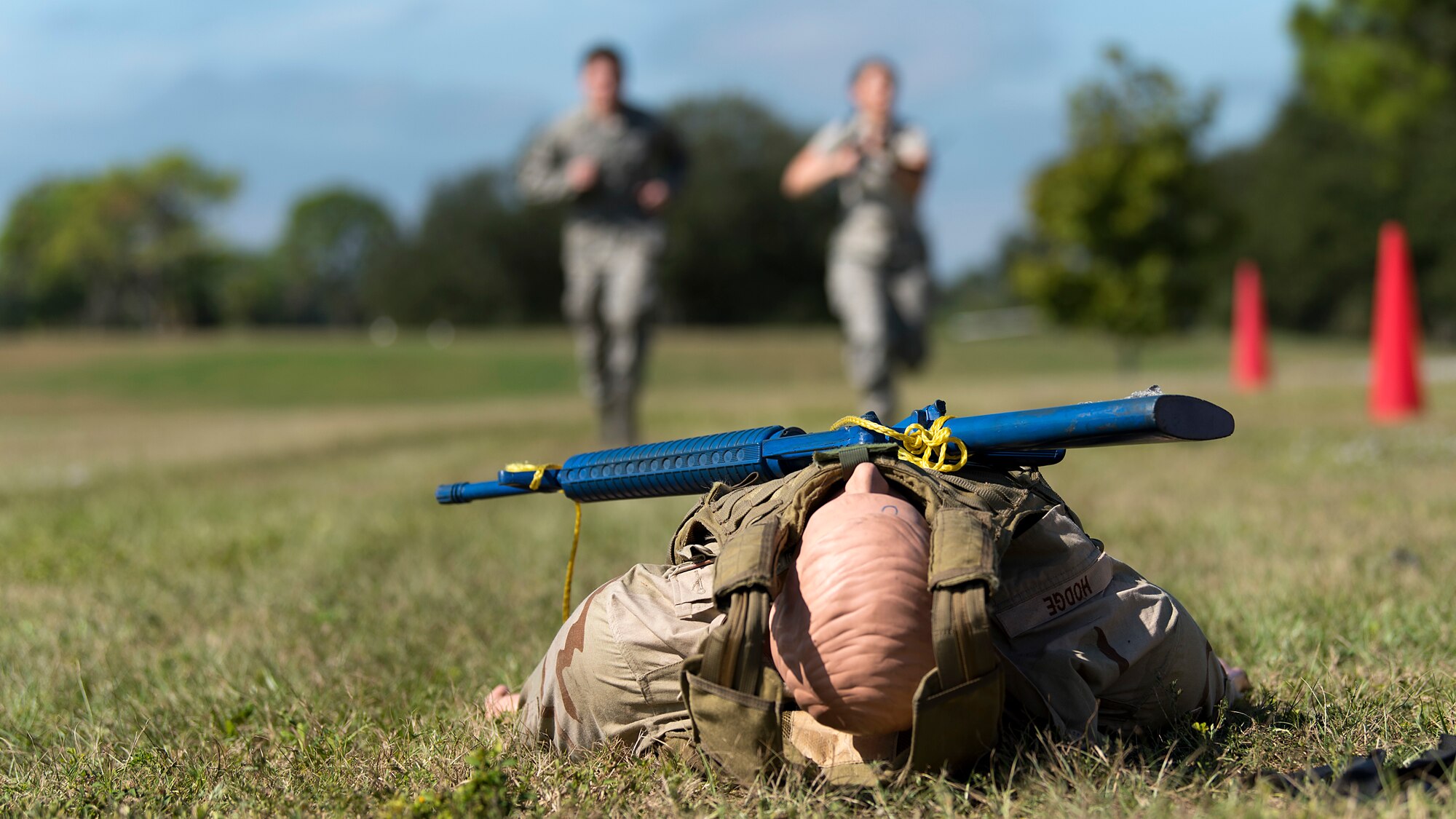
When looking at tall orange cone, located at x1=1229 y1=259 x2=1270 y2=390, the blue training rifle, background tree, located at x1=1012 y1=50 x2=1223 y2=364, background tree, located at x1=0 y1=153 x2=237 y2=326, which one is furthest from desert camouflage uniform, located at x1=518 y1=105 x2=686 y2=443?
background tree, located at x1=0 y1=153 x2=237 y2=326

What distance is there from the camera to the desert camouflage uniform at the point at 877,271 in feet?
26.8

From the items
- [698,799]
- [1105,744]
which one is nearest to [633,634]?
[698,799]

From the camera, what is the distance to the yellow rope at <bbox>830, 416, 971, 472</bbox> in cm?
237

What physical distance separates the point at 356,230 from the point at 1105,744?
5160 inches

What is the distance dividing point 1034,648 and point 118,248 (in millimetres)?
90469

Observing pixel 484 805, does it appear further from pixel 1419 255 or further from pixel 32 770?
pixel 1419 255

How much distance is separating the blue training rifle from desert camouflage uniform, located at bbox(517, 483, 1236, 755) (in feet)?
0.62

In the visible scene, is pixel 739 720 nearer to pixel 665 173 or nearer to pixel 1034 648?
pixel 1034 648

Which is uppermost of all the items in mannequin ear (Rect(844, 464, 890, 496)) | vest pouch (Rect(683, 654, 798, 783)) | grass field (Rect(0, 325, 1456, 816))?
mannequin ear (Rect(844, 464, 890, 496))

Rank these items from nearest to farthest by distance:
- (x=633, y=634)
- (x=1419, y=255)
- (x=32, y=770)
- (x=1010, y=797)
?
(x=1010, y=797) → (x=633, y=634) → (x=32, y=770) → (x=1419, y=255)

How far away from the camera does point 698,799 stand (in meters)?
2.25

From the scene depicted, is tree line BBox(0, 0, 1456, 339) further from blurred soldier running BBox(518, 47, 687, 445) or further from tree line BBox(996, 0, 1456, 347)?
blurred soldier running BBox(518, 47, 687, 445)

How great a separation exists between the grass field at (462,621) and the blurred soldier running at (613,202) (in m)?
1.20

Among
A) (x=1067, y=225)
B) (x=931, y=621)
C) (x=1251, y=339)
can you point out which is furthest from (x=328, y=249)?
(x=931, y=621)
